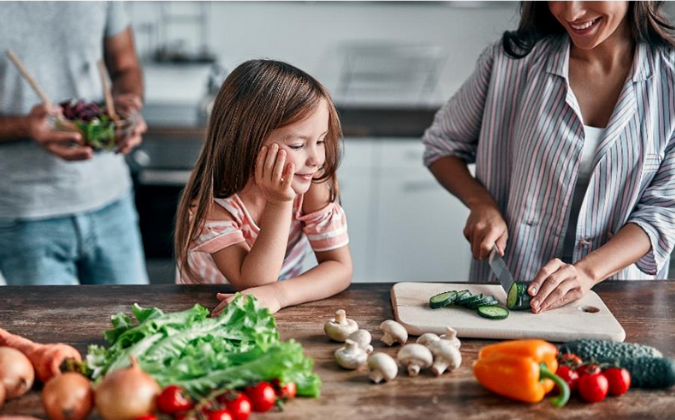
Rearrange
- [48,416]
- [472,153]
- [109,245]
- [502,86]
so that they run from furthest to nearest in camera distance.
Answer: [109,245], [472,153], [502,86], [48,416]

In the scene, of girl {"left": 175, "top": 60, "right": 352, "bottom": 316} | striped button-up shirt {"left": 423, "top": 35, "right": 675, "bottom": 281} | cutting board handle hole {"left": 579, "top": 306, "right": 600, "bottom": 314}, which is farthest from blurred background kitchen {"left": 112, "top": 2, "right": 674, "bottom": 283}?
cutting board handle hole {"left": 579, "top": 306, "right": 600, "bottom": 314}

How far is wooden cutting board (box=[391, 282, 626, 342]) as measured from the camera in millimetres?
1506

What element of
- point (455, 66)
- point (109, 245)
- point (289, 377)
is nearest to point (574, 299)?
point (289, 377)

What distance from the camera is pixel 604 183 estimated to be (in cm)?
184

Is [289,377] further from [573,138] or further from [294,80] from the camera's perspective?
[573,138]

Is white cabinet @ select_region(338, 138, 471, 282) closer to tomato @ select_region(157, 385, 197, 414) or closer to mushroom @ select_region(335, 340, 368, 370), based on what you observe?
mushroom @ select_region(335, 340, 368, 370)

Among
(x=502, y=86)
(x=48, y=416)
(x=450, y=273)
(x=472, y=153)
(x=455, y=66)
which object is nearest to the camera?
(x=48, y=416)

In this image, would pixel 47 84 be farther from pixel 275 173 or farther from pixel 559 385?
pixel 559 385

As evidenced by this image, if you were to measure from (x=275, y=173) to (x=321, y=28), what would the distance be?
9.13ft

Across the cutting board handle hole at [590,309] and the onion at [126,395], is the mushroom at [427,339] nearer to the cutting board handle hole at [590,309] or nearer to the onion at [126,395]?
the cutting board handle hole at [590,309]

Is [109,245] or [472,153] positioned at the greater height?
[472,153]

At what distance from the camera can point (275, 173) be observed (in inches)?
62.2

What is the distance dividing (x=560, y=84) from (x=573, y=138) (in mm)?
139

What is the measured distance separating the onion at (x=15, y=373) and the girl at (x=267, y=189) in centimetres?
40
